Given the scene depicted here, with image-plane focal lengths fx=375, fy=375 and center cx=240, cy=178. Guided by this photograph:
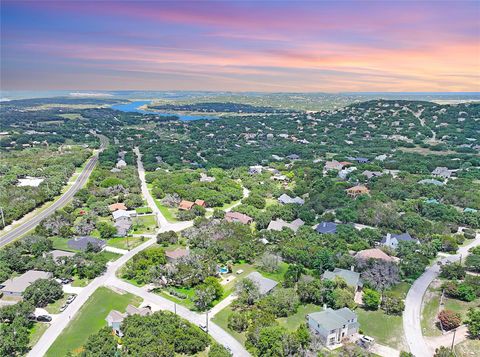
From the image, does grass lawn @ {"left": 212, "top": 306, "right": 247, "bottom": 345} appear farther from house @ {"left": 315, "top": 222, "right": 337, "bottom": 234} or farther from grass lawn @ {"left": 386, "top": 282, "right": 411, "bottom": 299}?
house @ {"left": 315, "top": 222, "right": 337, "bottom": 234}

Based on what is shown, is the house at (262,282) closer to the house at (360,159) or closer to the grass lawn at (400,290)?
the grass lawn at (400,290)

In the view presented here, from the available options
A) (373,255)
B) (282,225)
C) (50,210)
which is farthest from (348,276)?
(50,210)

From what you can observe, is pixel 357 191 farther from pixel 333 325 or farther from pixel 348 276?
pixel 333 325

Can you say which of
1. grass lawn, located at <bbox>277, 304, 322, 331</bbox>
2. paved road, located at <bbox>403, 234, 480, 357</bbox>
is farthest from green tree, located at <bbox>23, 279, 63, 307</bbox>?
paved road, located at <bbox>403, 234, 480, 357</bbox>

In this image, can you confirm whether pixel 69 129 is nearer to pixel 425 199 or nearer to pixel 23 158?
pixel 23 158

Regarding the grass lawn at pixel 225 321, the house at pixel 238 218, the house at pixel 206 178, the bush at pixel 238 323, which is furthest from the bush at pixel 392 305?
the house at pixel 206 178
